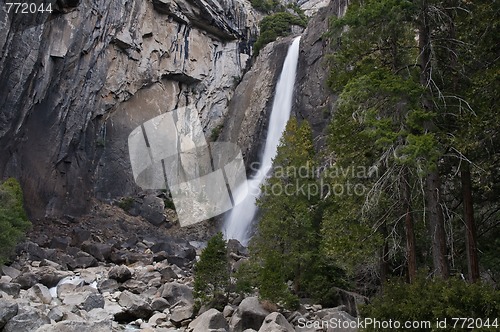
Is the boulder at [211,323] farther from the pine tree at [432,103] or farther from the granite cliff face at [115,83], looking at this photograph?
the granite cliff face at [115,83]

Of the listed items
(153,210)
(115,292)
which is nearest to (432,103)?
(115,292)

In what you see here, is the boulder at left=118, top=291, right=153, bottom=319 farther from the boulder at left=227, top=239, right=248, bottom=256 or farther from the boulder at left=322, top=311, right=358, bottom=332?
the boulder at left=227, top=239, right=248, bottom=256

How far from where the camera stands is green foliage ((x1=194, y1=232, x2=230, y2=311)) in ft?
48.5

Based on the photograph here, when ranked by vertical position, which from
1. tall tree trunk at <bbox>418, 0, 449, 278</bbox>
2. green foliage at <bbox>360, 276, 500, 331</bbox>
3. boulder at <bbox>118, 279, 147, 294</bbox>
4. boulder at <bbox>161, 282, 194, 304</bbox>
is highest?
tall tree trunk at <bbox>418, 0, 449, 278</bbox>

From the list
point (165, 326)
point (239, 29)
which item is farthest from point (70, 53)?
point (165, 326)

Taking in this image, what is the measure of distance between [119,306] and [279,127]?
86.2ft

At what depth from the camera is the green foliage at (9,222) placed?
18.8m

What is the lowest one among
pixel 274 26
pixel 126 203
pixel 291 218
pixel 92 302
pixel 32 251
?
pixel 92 302

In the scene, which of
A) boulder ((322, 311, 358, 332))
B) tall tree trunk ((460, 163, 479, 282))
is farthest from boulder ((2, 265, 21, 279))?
tall tree trunk ((460, 163, 479, 282))

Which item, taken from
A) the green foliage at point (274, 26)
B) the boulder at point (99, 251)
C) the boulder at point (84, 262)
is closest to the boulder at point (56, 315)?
the boulder at point (84, 262)

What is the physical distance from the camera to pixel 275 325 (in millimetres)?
11109

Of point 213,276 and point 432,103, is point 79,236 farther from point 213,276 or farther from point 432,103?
point 432,103

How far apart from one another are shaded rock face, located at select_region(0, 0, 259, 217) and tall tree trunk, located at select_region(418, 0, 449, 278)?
76.4 ft

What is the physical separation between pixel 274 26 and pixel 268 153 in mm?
17449
